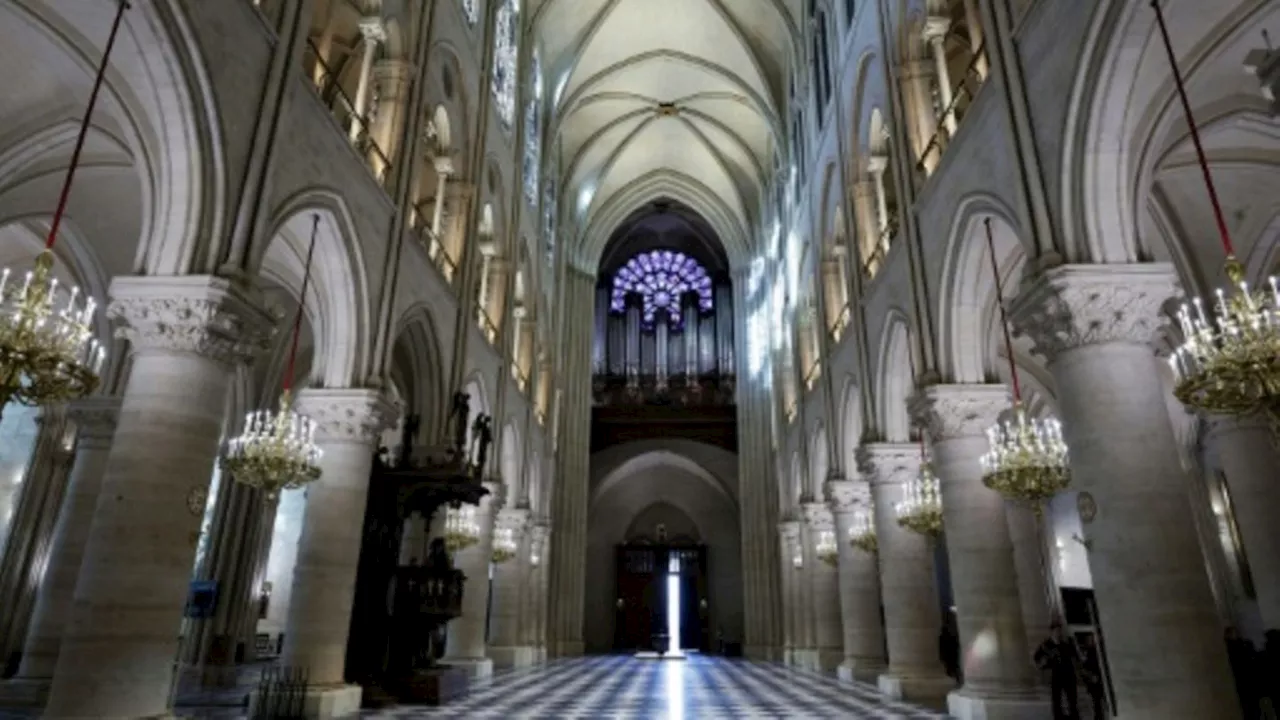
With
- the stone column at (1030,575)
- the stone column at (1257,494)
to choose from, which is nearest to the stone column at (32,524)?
the stone column at (1030,575)

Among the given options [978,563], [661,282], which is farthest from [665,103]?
[978,563]

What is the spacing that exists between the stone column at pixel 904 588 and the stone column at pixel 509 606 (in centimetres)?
1000

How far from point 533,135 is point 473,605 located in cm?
1405

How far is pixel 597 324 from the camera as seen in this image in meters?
36.8

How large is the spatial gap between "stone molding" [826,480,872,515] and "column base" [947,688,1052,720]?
7.04 meters

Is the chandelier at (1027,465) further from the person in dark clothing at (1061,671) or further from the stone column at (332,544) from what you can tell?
the stone column at (332,544)

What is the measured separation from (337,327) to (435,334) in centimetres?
287

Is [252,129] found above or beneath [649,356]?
beneath

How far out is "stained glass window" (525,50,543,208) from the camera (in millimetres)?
22719

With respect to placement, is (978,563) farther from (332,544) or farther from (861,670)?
(332,544)

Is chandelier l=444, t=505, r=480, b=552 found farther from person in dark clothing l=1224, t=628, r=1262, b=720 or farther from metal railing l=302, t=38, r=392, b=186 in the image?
person in dark clothing l=1224, t=628, r=1262, b=720

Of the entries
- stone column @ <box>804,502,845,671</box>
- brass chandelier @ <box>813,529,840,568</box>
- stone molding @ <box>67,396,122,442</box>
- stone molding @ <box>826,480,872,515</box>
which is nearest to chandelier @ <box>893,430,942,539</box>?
stone molding @ <box>826,480,872,515</box>

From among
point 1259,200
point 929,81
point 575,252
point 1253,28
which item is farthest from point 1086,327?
point 575,252

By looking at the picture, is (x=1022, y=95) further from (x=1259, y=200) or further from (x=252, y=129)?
(x=252, y=129)
